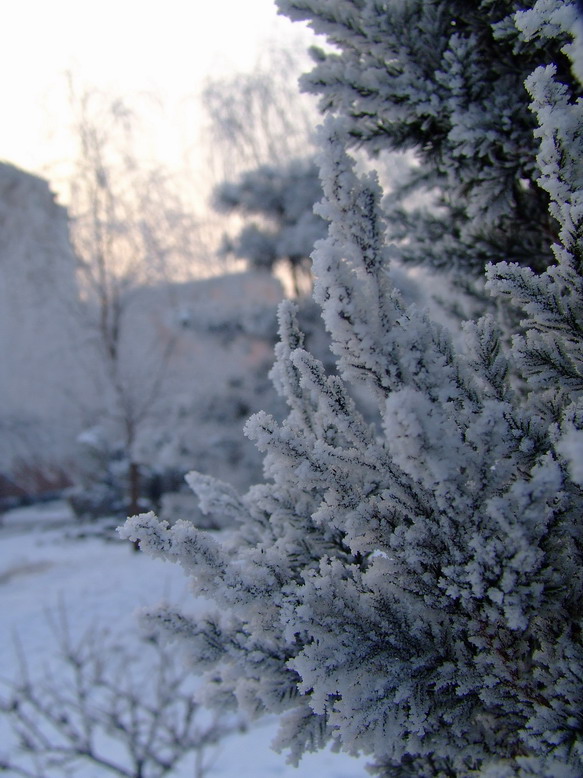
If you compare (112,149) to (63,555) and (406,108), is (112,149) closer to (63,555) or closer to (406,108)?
(63,555)

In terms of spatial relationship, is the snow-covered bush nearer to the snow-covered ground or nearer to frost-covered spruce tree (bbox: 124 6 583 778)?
the snow-covered ground

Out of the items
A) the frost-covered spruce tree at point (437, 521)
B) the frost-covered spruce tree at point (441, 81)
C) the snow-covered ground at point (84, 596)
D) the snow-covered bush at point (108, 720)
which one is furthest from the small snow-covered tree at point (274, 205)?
the frost-covered spruce tree at point (437, 521)

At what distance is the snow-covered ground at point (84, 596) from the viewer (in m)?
3.83

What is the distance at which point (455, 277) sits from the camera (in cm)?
250

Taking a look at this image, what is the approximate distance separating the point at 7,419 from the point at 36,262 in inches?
159

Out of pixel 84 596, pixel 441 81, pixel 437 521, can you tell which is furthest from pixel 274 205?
pixel 437 521

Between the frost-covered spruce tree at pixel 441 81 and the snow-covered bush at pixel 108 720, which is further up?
the frost-covered spruce tree at pixel 441 81


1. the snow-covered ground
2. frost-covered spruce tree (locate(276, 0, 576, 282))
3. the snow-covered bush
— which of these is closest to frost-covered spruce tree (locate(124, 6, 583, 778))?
frost-covered spruce tree (locate(276, 0, 576, 282))

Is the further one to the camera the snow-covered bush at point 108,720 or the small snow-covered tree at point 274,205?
the small snow-covered tree at point 274,205

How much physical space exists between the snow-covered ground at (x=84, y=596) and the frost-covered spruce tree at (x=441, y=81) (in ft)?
8.93

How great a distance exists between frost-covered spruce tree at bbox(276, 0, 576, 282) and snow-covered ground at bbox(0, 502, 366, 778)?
2.72 meters

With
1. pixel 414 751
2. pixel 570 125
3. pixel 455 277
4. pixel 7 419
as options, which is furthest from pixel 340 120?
pixel 7 419

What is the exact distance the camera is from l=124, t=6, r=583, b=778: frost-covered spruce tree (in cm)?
93

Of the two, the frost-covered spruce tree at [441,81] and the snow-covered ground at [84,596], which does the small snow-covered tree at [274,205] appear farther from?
the frost-covered spruce tree at [441,81]
